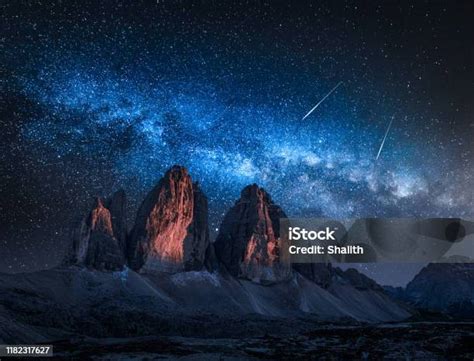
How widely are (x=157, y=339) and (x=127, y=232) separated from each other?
3802 inches

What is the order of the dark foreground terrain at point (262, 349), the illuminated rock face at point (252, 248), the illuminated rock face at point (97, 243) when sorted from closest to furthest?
1. the dark foreground terrain at point (262, 349)
2. the illuminated rock face at point (97, 243)
3. the illuminated rock face at point (252, 248)

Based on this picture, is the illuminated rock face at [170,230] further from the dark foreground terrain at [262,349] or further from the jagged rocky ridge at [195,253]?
the dark foreground terrain at [262,349]

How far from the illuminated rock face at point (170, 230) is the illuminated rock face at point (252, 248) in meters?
13.9

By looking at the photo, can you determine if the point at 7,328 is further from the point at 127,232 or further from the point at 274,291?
the point at 274,291

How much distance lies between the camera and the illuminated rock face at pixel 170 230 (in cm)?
15500

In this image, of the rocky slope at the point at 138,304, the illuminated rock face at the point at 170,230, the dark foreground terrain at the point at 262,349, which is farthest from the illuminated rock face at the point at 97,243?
the dark foreground terrain at the point at 262,349

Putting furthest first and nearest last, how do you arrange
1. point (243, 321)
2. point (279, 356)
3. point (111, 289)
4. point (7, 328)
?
1. point (111, 289)
2. point (243, 321)
3. point (7, 328)
4. point (279, 356)

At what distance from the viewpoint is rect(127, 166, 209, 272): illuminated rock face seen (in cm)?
15500

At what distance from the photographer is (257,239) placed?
625ft

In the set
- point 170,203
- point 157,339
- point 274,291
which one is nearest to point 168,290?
point 170,203

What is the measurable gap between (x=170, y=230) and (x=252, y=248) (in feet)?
133

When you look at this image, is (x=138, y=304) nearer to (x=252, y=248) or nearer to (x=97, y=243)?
(x=97, y=243)
